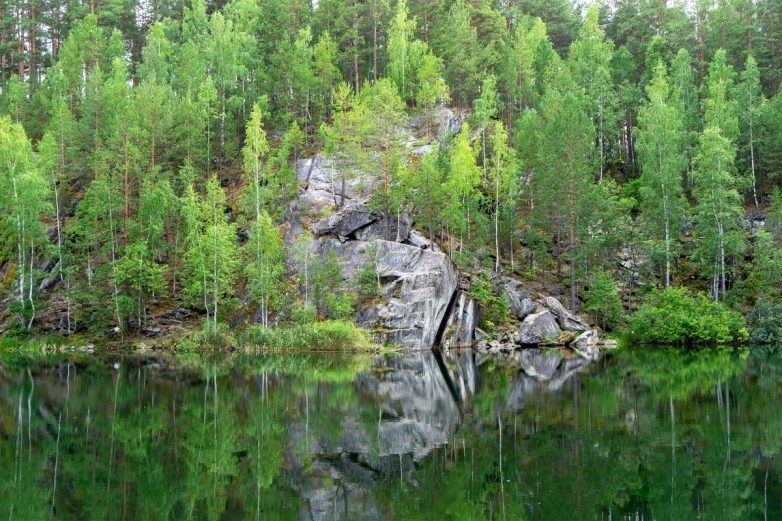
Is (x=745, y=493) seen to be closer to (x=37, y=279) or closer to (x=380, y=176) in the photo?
(x=380, y=176)

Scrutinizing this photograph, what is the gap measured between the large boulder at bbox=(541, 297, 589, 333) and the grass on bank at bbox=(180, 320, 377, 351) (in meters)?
14.2

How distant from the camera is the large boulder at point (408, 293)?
43500 millimetres

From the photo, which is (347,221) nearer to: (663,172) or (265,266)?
(265,266)

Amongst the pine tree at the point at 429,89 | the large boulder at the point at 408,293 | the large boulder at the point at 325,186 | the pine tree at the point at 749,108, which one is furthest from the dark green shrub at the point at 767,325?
the pine tree at the point at 429,89

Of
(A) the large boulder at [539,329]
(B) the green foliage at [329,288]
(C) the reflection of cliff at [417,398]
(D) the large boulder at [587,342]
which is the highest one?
(B) the green foliage at [329,288]

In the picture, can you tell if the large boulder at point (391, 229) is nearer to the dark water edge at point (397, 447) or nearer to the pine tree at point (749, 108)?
the dark water edge at point (397, 447)

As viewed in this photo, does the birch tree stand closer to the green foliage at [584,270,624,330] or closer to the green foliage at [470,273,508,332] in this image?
the green foliage at [584,270,624,330]

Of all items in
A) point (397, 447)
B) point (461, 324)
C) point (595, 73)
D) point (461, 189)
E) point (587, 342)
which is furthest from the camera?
point (595, 73)

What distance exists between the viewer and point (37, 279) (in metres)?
48.3

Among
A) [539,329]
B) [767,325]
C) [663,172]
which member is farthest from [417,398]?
[663,172]

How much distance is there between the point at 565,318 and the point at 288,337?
2021cm

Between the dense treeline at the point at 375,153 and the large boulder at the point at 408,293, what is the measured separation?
6.27 feet

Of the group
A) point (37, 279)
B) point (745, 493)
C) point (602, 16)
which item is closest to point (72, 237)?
point (37, 279)

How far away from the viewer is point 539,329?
4572 centimetres
